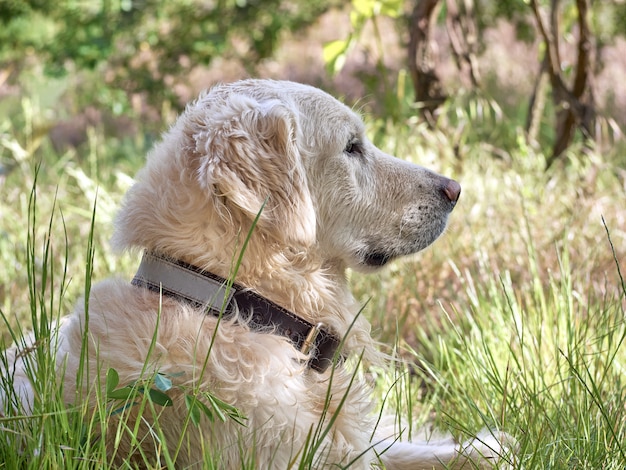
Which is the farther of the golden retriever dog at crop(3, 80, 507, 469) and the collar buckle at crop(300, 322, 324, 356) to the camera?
the collar buckle at crop(300, 322, 324, 356)

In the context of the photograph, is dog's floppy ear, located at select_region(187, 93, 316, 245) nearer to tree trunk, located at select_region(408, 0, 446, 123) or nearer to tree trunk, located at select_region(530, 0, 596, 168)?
tree trunk, located at select_region(530, 0, 596, 168)

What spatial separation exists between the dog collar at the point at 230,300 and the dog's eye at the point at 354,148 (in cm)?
52

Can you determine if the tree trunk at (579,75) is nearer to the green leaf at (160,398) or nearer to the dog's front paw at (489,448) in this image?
the dog's front paw at (489,448)

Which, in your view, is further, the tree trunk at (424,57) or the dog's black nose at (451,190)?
the tree trunk at (424,57)

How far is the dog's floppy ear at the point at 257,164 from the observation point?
6.30ft

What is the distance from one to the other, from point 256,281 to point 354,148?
21.6 inches

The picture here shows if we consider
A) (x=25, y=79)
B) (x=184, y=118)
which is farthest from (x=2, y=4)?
(x=184, y=118)

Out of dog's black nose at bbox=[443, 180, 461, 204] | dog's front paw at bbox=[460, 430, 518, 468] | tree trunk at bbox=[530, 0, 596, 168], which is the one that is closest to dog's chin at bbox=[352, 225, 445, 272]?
dog's black nose at bbox=[443, 180, 461, 204]

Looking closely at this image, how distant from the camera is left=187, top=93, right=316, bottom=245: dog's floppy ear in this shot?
1.92 m

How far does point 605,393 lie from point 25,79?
36.8 feet

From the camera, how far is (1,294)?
3648 mm

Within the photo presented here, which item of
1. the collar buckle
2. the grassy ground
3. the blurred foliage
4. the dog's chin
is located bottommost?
the blurred foliage

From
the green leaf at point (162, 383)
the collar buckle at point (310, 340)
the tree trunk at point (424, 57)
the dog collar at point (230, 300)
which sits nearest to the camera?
the green leaf at point (162, 383)

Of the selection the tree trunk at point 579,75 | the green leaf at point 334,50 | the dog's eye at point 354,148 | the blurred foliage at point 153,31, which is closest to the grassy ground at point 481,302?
the tree trunk at point 579,75
